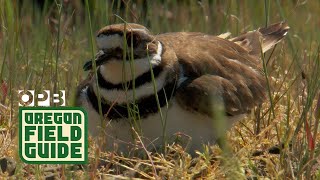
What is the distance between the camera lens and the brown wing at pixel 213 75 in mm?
4172

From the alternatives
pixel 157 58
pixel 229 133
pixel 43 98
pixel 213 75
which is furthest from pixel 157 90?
pixel 43 98

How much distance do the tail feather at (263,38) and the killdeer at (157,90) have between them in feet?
2.46

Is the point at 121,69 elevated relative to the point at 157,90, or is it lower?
elevated

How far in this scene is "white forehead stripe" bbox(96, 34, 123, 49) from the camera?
393cm

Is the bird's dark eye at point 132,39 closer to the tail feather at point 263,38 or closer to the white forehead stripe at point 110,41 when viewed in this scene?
the white forehead stripe at point 110,41

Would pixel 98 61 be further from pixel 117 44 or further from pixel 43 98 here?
pixel 43 98

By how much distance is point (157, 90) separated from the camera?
Result: 4.11 m

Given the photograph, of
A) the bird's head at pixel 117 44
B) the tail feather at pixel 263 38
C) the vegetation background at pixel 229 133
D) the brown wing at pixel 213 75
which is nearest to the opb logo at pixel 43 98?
the vegetation background at pixel 229 133

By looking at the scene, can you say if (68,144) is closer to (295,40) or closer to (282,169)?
(282,169)

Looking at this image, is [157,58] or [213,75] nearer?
[157,58]

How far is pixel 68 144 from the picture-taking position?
3.18 metres

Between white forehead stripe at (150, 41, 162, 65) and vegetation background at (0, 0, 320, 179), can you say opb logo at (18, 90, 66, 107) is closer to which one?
vegetation background at (0, 0, 320, 179)

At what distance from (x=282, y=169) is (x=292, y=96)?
1729 mm

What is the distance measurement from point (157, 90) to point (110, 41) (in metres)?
0.38
